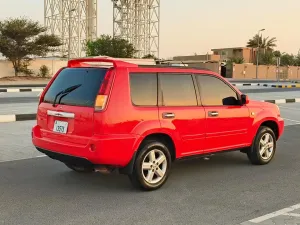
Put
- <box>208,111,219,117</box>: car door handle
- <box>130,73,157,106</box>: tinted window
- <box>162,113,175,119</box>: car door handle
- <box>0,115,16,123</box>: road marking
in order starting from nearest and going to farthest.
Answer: <box>130,73,157,106</box>: tinted window < <box>162,113,175,119</box>: car door handle < <box>208,111,219,117</box>: car door handle < <box>0,115,16,123</box>: road marking

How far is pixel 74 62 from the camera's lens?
5.65 meters

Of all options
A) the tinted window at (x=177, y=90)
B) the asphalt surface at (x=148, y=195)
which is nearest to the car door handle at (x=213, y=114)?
the tinted window at (x=177, y=90)

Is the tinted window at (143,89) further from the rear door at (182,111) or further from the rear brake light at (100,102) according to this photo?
the rear brake light at (100,102)

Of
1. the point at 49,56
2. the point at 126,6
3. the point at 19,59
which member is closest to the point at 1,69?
the point at 19,59

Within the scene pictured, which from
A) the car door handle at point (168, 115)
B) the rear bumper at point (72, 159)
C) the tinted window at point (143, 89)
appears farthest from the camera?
the car door handle at point (168, 115)

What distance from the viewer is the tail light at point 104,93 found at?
493 cm

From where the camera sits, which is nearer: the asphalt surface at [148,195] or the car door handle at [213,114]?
the asphalt surface at [148,195]

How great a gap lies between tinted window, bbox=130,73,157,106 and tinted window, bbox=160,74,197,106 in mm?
158

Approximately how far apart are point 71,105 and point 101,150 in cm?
77

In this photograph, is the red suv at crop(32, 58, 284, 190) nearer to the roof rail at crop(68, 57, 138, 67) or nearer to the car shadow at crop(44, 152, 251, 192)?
the roof rail at crop(68, 57, 138, 67)

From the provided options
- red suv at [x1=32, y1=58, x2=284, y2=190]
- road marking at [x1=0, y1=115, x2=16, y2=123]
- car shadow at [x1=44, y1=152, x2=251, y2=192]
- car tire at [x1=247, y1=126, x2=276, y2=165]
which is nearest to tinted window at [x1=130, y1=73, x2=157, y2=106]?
red suv at [x1=32, y1=58, x2=284, y2=190]

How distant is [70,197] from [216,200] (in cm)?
180

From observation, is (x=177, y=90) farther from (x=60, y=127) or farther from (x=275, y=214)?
(x=275, y=214)

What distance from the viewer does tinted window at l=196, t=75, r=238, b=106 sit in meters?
6.10
